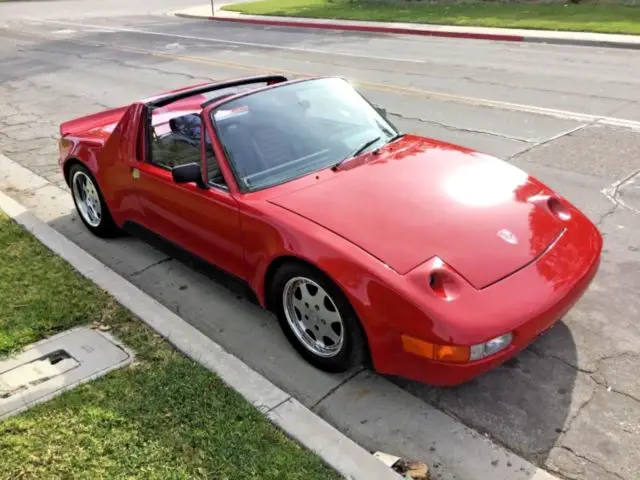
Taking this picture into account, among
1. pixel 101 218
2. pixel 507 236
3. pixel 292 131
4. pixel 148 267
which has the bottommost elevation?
pixel 148 267

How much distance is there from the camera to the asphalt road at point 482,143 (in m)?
3.17

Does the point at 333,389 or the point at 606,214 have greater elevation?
the point at 606,214

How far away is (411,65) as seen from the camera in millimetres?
13172

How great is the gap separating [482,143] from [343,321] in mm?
4899

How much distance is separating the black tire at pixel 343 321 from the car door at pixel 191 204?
0.39 m

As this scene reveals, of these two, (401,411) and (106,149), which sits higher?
(106,149)

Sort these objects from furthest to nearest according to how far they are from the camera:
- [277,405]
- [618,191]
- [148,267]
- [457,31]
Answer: [457,31], [618,191], [148,267], [277,405]

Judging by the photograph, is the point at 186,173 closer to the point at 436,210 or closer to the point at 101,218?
the point at 436,210

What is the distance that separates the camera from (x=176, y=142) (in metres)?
4.55

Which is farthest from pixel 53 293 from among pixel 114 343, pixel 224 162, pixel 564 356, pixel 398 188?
pixel 564 356

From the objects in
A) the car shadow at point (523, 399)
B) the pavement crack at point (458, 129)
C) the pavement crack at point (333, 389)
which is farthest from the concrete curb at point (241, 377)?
the pavement crack at point (458, 129)

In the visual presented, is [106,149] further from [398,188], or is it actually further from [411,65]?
[411,65]

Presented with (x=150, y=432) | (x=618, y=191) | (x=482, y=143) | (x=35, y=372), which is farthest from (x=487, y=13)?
(x=150, y=432)

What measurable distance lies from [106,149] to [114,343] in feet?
6.25
